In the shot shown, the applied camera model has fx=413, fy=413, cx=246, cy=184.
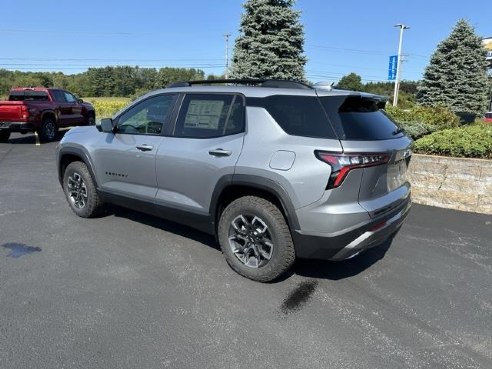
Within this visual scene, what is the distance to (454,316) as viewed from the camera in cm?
329

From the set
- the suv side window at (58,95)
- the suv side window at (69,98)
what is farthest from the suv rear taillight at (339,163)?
the suv side window at (69,98)

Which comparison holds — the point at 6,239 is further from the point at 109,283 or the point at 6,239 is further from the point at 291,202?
the point at 291,202

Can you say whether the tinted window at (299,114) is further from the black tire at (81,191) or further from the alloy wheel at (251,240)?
the black tire at (81,191)

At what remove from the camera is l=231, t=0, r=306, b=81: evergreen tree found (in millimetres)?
14516

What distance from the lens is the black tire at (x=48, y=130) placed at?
13992mm

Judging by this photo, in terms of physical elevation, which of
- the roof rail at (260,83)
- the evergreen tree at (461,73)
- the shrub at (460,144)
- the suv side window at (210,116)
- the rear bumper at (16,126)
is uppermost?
the evergreen tree at (461,73)

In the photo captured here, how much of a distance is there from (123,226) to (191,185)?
5.41 feet

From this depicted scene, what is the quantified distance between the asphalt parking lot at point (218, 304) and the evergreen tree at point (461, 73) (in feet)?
61.6

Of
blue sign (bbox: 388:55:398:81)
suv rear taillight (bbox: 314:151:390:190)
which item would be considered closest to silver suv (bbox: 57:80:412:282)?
suv rear taillight (bbox: 314:151:390:190)

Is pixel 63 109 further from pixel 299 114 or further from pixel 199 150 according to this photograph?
pixel 299 114

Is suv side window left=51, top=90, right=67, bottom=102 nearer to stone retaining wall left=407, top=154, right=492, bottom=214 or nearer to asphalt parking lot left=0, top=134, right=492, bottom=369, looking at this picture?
asphalt parking lot left=0, top=134, right=492, bottom=369

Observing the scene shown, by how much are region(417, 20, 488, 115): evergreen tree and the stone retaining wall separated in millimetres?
16674

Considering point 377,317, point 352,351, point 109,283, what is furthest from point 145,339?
point 377,317

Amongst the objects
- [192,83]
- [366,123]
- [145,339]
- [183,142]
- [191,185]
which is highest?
[192,83]
